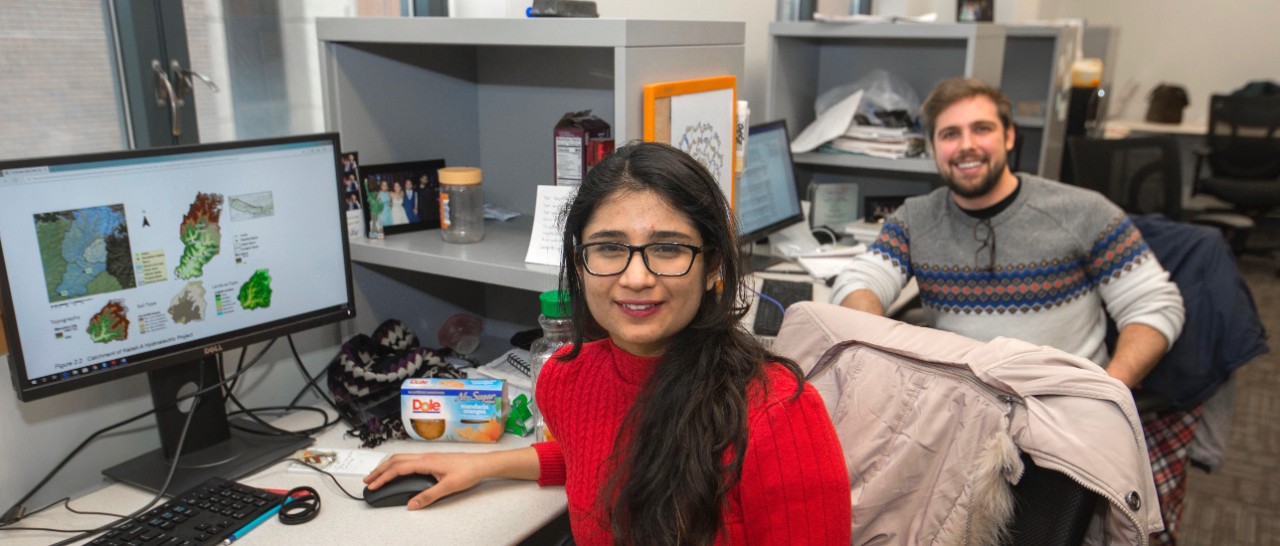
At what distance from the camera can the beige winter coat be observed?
3.22 feet

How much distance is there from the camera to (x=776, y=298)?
6.52 ft

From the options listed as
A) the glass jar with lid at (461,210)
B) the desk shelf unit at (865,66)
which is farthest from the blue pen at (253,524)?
the desk shelf unit at (865,66)

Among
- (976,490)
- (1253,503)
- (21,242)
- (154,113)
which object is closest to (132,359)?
(21,242)

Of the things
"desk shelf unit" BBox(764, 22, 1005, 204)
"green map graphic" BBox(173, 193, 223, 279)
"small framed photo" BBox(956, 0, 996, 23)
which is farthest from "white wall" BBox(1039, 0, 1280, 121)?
"green map graphic" BBox(173, 193, 223, 279)

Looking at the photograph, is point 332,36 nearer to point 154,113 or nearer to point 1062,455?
point 154,113

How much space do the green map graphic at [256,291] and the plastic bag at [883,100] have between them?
73.6 inches

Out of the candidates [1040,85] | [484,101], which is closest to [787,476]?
[484,101]

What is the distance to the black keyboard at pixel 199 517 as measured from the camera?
1155 mm

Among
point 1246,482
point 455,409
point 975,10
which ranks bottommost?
point 1246,482

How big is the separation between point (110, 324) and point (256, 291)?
0.69 ft

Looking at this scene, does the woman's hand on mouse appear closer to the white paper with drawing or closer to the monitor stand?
the monitor stand

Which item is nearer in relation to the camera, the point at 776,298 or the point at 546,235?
the point at 546,235

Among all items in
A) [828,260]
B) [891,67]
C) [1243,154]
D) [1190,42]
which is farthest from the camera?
[1190,42]

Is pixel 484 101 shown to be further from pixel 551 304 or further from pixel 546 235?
pixel 551 304
